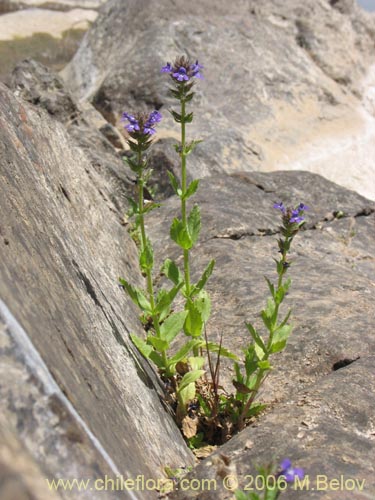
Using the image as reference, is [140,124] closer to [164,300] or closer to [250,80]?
[164,300]

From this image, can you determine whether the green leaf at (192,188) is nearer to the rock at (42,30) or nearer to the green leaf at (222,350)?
the green leaf at (222,350)

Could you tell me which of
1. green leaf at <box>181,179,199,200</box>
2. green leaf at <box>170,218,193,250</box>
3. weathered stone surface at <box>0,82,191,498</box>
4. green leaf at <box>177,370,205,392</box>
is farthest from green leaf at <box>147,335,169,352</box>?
green leaf at <box>181,179,199,200</box>

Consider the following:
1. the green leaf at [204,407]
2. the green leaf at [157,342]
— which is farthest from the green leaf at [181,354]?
the green leaf at [204,407]

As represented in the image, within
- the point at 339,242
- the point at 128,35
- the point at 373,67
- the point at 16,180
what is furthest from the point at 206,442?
the point at 373,67

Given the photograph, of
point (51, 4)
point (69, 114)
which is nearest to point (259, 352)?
point (69, 114)

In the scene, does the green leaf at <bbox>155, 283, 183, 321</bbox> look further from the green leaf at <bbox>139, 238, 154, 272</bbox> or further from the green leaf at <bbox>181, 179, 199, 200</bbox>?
the green leaf at <bbox>181, 179, 199, 200</bbox>
